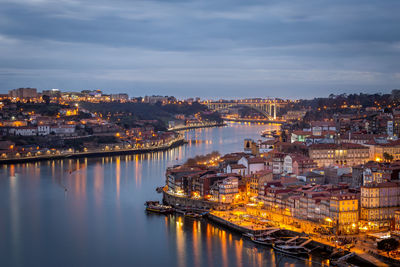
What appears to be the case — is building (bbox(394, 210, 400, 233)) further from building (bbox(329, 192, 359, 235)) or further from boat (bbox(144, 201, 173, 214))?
boat (bbox(144, 201, 173, 214))

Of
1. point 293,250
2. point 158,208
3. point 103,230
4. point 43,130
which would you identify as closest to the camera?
point 293,250

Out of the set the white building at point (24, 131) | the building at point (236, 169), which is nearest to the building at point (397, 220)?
the building at point (236, 169)

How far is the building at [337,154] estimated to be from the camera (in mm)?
17031

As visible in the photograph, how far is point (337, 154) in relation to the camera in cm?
1712

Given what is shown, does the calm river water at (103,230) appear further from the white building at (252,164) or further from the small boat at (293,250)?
the white building at (252,164)

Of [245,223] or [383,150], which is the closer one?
[245,223]

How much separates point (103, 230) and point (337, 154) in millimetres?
7778

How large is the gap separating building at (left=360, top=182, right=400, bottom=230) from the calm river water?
1924 millimetres

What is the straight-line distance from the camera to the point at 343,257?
9.35m

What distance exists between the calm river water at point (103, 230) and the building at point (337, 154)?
4.70 meters

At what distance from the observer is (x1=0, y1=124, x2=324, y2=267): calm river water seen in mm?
10305

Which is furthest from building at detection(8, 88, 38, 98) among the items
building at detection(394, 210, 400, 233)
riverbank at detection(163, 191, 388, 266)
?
building at detection(394, 210, 400, 233)

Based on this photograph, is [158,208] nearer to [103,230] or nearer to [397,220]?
[103,230]

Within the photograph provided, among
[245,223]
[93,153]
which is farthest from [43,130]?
[245,223]
